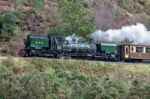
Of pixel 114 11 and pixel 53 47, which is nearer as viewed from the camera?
pixel 53 47

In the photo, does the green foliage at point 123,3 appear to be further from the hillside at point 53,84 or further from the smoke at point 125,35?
the hillside at point 53,84

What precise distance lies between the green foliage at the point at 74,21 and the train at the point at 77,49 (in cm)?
669

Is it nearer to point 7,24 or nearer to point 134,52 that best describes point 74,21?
point 7,24

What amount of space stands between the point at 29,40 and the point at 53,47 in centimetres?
203

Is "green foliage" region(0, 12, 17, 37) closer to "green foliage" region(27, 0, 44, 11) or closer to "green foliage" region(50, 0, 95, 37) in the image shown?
"green foliage" region(50, 0, 95, 37)

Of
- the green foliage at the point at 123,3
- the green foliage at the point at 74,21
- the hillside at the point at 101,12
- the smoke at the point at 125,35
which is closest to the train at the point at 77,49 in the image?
the green foliage at the point at 74,21

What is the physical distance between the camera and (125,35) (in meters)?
58.2

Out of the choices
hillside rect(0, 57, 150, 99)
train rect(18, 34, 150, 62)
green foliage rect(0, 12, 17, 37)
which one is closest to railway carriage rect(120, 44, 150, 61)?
train rect(18, 34, 150, 62)

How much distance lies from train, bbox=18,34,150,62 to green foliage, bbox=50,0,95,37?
6.69 metres

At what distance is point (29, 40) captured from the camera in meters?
43.8

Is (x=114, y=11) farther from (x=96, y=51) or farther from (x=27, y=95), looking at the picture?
(x=27, y=95)

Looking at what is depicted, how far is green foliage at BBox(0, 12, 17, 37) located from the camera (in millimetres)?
53688

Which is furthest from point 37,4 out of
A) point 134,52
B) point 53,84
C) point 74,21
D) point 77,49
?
point 53,84

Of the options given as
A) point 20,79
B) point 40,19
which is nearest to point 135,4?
point 40,19
